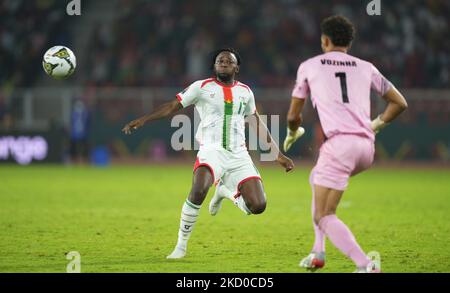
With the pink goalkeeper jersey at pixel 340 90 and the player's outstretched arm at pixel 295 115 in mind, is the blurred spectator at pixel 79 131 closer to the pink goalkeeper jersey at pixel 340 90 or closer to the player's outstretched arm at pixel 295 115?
the player's outstretched arm at pixel 295 115

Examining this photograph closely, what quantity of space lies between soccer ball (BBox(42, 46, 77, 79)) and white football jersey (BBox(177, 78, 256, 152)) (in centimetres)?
245

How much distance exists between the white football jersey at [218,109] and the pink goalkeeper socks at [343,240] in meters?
2.46

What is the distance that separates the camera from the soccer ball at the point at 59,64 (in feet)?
36.5

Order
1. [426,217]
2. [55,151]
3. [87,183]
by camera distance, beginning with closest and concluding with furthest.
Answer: [426,217]
[87,183]
[55,151]

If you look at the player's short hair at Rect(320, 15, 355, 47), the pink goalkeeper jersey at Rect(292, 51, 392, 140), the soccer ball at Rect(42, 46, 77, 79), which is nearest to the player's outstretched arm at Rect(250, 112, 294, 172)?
the pink goalkeeper jersey at Rect(292, 51, 392, 140)

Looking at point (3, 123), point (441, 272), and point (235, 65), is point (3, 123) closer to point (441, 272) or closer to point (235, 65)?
point (235, 65)

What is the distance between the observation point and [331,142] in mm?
7211

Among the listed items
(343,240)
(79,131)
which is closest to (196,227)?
(343,240)

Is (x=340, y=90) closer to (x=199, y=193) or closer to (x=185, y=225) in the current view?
(x=199, y=193)

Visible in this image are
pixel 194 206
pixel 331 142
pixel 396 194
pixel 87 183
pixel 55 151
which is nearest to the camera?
pixel 331 142

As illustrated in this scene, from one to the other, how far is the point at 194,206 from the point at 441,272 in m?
2.55

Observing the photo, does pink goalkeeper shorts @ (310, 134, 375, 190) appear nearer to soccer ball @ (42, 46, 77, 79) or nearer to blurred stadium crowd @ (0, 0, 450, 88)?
soccer ball @ (42, 46, 77, 79)

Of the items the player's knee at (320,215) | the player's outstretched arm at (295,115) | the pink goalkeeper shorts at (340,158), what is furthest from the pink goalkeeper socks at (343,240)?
the player's outstretched arm at (295,115)

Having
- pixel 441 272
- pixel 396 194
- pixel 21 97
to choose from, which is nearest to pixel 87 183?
pixel 396 194
